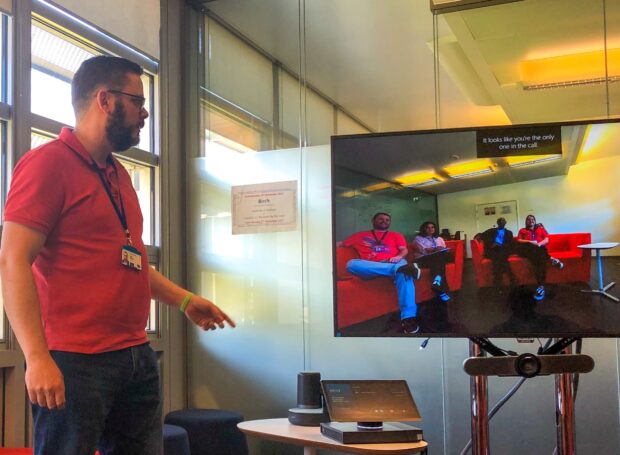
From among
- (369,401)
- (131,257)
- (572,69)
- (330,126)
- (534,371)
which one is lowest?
(369,401)

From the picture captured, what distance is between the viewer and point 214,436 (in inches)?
124

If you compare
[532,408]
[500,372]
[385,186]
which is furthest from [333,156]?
[532,408]

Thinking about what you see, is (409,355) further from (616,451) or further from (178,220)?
(178,220)

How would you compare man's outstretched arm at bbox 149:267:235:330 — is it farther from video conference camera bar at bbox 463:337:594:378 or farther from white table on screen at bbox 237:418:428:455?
video conference camera bar at bbox 463:337:594:378

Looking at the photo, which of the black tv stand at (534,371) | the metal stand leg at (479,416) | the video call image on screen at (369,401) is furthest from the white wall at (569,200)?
the video call image on screen at (369,401)

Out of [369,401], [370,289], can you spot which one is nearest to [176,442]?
[369,401]

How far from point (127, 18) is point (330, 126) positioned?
1213mm

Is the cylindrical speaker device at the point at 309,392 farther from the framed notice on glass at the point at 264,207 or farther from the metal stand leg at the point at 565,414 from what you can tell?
the framed notice on glass at the point at 264,207

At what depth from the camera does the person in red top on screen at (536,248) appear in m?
2.34

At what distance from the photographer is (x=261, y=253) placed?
Result: 12.3 feet

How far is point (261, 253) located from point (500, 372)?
1765mm

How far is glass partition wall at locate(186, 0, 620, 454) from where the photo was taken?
3150mm

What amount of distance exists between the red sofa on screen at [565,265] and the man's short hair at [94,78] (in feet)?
4.43

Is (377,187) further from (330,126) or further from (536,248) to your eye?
(330,126)
